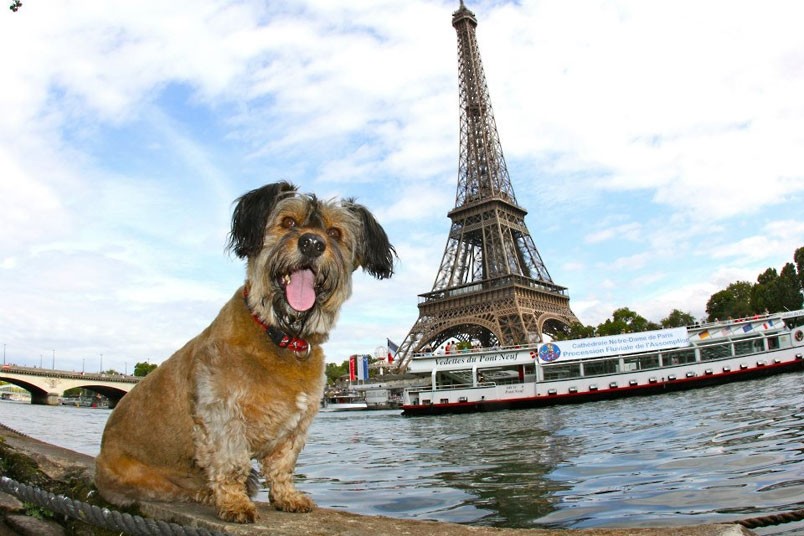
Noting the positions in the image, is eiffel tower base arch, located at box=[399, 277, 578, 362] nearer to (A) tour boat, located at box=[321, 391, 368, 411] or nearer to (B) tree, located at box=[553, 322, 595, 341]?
(B) tree, located at box=[553, 322, 595, 341]

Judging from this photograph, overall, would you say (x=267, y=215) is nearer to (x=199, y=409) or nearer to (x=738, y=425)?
(x=199, y=409)

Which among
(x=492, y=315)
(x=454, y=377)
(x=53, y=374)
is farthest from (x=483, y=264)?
(x=53, y=374)

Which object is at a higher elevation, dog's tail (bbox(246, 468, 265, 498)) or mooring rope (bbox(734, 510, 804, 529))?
dog's tail (bbox(246, 468, 265, 498))

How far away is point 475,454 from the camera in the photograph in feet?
38.2

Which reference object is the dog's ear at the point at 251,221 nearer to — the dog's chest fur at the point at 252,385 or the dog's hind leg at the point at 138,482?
the dog's chest fur at the point at 252,385

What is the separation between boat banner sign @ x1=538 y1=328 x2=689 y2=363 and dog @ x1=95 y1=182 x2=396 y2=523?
3763 cm

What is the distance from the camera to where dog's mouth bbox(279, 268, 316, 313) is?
9.91 ft

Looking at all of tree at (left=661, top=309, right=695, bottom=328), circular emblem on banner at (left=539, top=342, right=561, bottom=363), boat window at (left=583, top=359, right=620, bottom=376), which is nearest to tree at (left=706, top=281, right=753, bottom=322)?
tree at (left=661, top=309, right=695, bottom=328)

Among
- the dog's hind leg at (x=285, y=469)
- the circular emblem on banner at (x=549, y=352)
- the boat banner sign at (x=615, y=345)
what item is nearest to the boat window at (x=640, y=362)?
the boat banner sign at (x=615, y=345)

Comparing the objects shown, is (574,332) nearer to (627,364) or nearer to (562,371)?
(562,371)

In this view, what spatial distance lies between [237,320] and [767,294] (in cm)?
7598

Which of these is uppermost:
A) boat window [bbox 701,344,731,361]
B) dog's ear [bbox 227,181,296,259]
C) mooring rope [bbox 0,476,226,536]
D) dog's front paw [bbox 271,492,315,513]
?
boat window [bbox 701,344,731,361]

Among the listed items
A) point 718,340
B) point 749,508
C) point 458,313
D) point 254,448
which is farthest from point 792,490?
point 458,313

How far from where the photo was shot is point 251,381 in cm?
298
